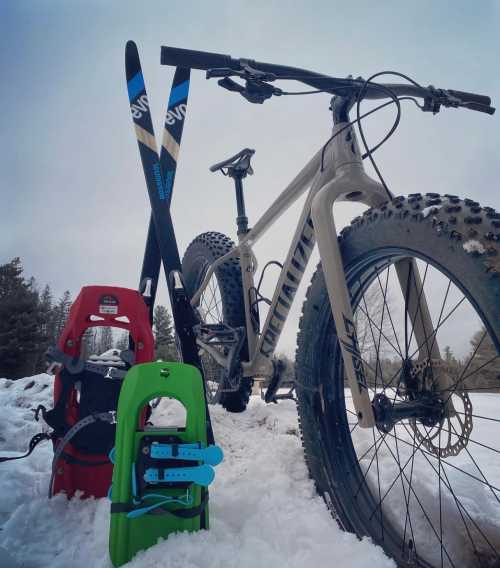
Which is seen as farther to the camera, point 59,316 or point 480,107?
point 59,316

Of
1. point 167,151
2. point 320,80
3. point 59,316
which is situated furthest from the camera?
point 59,316

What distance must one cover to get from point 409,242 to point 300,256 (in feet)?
2.58

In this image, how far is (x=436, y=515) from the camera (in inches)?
53.1

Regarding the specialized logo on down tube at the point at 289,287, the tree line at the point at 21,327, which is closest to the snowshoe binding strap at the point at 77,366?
the specialized logo on down tube at the point at 289,287

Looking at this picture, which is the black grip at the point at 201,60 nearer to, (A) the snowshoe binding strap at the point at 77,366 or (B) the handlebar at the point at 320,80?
(B) the handlebar at the point at 320,80

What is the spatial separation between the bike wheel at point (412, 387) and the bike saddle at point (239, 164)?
173cm

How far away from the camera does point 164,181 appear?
87.5 inches

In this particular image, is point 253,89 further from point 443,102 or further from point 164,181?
point 164,181

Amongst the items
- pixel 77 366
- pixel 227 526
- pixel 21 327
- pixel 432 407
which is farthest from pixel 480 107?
pixel 21 327

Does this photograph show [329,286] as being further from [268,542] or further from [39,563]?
[39,563]

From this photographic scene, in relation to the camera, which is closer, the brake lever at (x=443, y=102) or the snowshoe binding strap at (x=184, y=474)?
the snowshoe binding strap at (x=184, y=474)

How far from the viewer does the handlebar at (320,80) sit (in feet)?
4.33

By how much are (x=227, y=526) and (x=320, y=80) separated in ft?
5.64

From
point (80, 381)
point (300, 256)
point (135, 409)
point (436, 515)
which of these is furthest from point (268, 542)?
point (300, 256)
